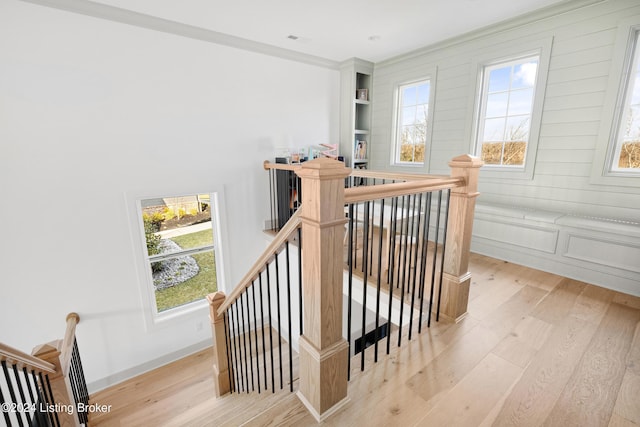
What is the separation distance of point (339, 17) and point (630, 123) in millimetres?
2751

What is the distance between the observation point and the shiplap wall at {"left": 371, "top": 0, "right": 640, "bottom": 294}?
7.88 feet

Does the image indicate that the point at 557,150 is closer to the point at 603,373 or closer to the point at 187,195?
the point at 603,373

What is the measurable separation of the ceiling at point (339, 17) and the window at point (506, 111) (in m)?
0.51

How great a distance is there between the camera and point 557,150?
2.73m

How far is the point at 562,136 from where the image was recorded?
2686 millimetres

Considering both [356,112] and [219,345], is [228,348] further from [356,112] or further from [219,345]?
[356,112]

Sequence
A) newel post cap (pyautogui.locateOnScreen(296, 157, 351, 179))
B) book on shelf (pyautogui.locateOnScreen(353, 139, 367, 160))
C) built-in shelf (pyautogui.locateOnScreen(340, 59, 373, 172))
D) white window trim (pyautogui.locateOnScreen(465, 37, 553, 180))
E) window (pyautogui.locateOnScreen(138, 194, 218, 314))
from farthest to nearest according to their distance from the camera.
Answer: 1. book on shelf (pyautogui.locateOnScreen(353, 139, 367, 160))
2. built-in shelf (pyautogui.locateOnScreen(340, 59, 373, 172))
3. window (pyautogui.locateOnScreen(138, 194, 218, 314))
4. white window trim (pyautogui.locateOnScreen(465, 37, 553, 180))
5. newel post cap (pyautogui.locateOnScreen(296, 157, 351, 179))

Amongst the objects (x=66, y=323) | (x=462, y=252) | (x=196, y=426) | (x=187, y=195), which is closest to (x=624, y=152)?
(x=462, y=252)

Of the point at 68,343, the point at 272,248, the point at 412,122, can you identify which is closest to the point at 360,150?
the point at 412,122

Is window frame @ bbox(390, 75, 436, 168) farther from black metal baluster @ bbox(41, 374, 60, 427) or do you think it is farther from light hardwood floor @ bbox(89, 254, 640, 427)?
black metal baluster @ bbox(41, 374, 60, 427)

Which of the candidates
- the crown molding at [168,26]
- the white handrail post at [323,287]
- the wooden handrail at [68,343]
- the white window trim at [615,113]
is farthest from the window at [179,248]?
the white window trim at [615,113]

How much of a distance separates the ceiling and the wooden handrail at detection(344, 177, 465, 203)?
193cm

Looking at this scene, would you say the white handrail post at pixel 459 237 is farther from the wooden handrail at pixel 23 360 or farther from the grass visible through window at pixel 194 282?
the grass visible through window at pixel 194 282

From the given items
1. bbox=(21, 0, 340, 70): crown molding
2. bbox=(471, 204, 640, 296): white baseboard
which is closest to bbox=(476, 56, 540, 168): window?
bbox=(471, 204, 640, 296): white baseboard
